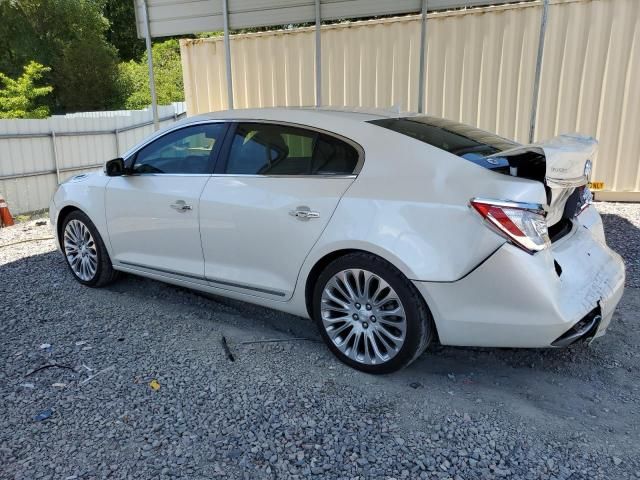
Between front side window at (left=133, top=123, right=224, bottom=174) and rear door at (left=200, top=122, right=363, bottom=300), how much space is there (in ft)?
0.59

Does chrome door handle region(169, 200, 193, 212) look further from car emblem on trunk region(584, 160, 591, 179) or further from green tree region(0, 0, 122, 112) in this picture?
green tree region(0, 0, 122, 112)

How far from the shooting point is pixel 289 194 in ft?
11.5

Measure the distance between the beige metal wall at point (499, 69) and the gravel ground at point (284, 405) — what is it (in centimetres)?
429

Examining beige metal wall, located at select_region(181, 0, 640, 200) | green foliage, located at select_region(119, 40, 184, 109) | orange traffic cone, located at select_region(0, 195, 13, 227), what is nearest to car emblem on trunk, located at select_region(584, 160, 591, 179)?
beige metal wall, located at select_region(181, 0, 640, 200)

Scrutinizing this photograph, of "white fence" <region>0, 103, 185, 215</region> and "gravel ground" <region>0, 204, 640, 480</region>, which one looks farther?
"white fence" <region>0, 103, 185, 215</region>

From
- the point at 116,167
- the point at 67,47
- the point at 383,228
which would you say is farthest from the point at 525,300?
the point at 67,47

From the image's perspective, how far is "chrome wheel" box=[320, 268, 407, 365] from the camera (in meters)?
3.21

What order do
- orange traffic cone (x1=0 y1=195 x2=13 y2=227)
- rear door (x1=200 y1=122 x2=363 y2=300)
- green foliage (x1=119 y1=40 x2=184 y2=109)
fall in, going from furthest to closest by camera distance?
green foliage (x1=119 y1=40 x2=184 y2=109), orange traffic cone (x1=0 y1=195 x2=13 y2=227), rear door (x1=200 y1=122 x2=363 y2=300)

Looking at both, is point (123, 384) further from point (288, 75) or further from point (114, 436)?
point (288, 75)

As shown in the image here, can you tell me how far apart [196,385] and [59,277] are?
2870 millimetres

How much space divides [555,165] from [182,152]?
274 cm

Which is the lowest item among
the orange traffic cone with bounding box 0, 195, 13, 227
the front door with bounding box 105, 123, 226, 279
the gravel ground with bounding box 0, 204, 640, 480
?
the gravel ground with bounding box 0, 204, 640, 480

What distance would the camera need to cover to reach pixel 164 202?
13.8 ft

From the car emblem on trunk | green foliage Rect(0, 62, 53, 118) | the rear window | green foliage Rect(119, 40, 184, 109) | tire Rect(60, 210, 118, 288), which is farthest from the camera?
green foliage Rect(119, 40, 184, 109)
